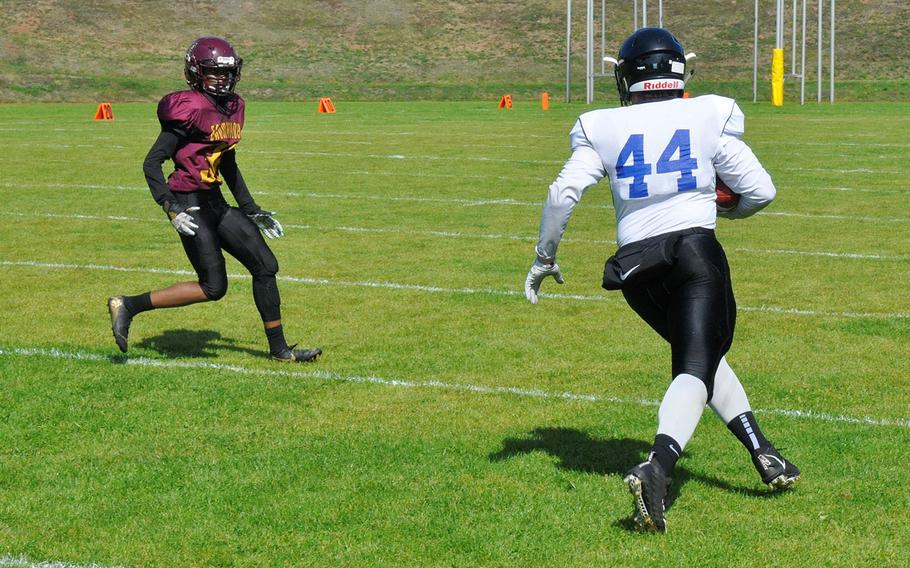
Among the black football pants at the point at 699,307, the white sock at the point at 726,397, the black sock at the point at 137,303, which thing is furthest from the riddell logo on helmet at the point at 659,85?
the black sock at the point at 137,303

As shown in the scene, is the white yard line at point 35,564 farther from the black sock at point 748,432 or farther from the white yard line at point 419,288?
the white yard line at point 419,288

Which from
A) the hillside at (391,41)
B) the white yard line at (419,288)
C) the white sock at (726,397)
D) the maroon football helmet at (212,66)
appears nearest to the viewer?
the white sock at (726,397)

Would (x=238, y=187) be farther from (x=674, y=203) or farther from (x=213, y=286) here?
(x=674, y=203)

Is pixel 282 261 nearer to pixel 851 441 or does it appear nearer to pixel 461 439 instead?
pixel 461 439

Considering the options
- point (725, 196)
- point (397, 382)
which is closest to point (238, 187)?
point (397, 382)

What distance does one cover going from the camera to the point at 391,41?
64750 millimetres

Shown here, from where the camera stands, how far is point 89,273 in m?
11.0

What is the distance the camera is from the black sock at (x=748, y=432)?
5.27 m

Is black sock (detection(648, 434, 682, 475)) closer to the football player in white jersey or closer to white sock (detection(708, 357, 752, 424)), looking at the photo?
the football player in white jersey

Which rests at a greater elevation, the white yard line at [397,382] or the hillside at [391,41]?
the hillside at [391,41]

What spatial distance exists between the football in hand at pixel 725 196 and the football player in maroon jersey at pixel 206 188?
10.8 feet

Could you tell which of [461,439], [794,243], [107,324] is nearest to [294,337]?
[107,324]

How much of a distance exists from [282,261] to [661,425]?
24.0 feet

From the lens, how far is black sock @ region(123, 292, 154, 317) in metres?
7.95
